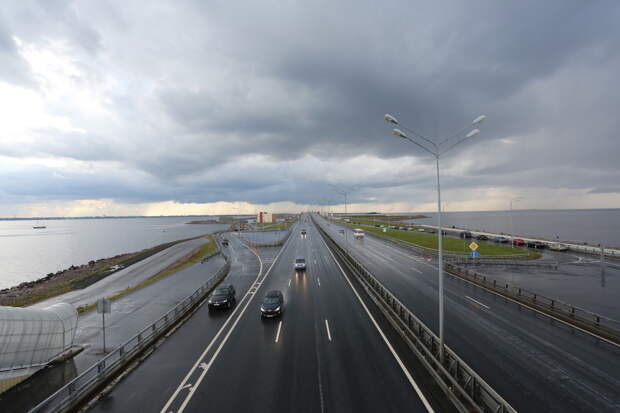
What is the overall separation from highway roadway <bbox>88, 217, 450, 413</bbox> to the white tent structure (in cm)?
426

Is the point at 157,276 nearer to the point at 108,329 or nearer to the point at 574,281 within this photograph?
the point at 108,329

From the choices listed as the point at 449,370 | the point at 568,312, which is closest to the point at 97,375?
the point at 449,370

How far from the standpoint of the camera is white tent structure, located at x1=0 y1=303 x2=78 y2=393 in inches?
423

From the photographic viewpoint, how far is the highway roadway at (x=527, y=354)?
10.2 meters

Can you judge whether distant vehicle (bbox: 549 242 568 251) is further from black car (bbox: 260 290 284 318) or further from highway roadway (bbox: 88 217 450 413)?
black car (bbox: 260 290 284 318)

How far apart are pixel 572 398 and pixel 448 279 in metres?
19.5

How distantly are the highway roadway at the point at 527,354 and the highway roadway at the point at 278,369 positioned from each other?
141 inches

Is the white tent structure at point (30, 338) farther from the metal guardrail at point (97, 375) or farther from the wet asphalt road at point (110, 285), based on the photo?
the wet asphalt road at point (110, 285)

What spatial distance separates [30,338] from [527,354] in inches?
938

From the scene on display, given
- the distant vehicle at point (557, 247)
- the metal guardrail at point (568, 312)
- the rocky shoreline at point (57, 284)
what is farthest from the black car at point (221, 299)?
the distant vehicle at point (557, 247)

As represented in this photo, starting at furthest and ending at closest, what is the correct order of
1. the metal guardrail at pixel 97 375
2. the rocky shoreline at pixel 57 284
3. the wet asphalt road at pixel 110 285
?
the rocky shoreline at pixel 57 284, the wet asphalt road at pixel 110 285, the metal guardrail at pixel 97 375

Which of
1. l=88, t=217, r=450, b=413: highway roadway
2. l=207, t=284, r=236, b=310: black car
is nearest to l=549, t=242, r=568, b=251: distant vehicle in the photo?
l=88, t=217, r=450, b=413: highway roadway

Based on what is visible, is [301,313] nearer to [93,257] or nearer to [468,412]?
[468,412]

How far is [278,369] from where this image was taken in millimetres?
12172
